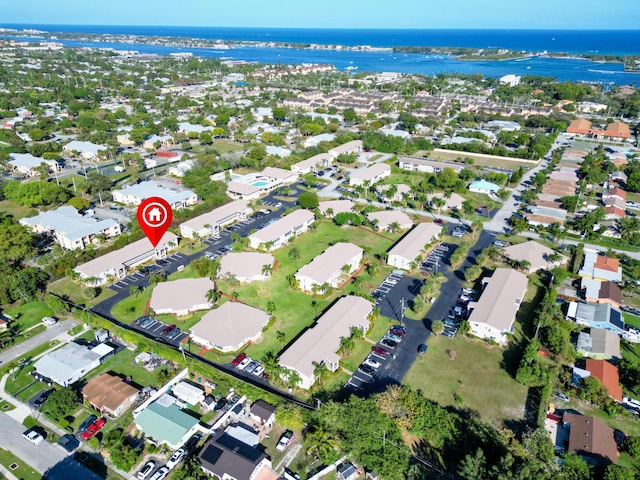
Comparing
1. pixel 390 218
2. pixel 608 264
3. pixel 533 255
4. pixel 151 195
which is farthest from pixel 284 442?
pixel 151 195

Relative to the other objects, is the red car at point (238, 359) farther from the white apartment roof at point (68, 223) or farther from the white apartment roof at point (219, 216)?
the white apartment roof at point (68, 223)

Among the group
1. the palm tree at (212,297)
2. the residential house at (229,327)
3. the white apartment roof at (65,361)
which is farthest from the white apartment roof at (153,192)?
the white apartment roof at (65,361)

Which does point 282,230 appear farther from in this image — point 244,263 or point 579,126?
point 579,126

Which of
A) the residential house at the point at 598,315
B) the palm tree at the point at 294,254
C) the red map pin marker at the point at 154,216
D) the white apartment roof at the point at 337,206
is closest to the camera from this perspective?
the residential house at the point at 598,315

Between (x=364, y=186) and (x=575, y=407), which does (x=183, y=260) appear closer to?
Answer: (x=364, y=186)

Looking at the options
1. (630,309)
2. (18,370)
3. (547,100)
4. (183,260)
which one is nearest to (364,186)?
(183,260)

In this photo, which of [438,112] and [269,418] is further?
[438,112]
